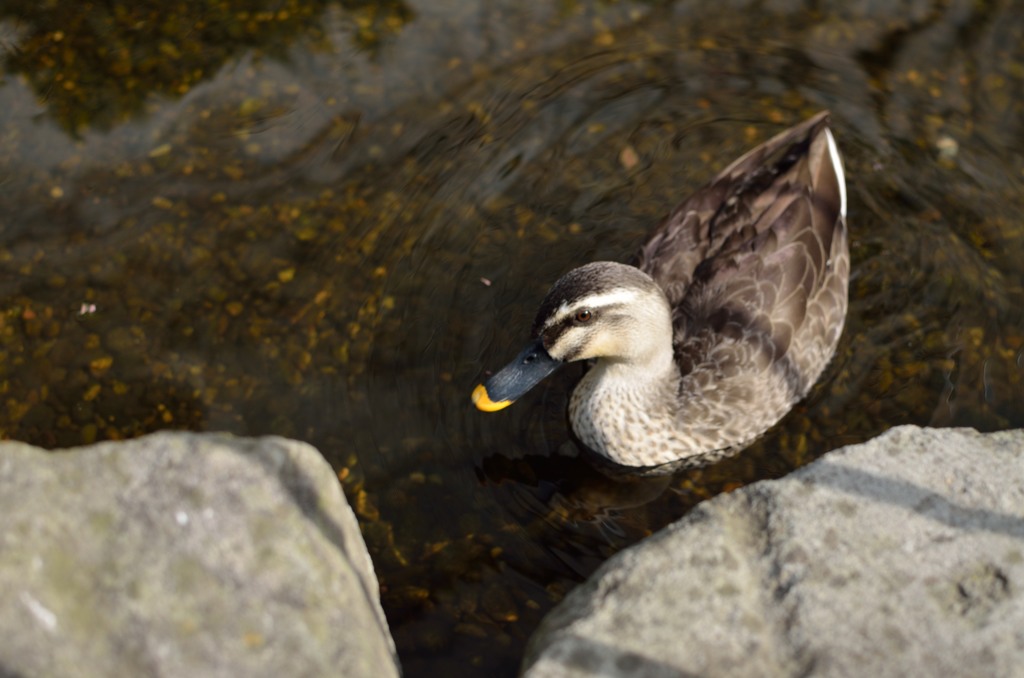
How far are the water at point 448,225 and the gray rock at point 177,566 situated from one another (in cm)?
125

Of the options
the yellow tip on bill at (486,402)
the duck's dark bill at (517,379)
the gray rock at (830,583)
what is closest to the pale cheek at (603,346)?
the duck's dark bill at (517,379)

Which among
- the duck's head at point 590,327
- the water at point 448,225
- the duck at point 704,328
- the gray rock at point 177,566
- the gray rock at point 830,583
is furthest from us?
the water at point 448,225

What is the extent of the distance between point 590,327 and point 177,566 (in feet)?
7.63

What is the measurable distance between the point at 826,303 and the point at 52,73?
4749 millimetres

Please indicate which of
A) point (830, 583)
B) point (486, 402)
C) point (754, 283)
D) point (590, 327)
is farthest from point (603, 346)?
point (830, 583)

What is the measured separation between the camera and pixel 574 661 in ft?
12.0

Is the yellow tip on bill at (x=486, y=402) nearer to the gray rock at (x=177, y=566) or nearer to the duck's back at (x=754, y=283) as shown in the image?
the duck's back at (x=754, y=283)

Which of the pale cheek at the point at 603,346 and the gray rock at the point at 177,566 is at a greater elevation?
the gray rock at the point at 177,566

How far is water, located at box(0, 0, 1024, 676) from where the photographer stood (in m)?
5.43

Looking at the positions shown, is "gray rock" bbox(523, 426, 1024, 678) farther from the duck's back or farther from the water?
the duck's back

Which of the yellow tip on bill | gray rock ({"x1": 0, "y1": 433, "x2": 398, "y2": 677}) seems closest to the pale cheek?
the yellow tip on bill

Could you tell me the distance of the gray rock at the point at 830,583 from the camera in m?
3.63

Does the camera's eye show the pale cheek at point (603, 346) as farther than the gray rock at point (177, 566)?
Yes

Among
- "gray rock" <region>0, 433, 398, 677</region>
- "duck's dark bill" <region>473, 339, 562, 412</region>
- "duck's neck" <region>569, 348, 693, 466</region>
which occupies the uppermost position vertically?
"gray rock" <region>0, 433, 398, 677</region>
